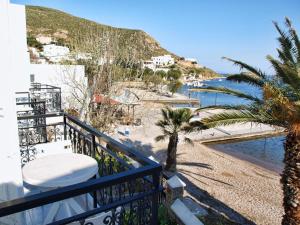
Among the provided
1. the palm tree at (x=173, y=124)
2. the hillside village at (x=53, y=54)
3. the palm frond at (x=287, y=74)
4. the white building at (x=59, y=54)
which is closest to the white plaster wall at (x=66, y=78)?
the hillside village at (x=53, y=54)

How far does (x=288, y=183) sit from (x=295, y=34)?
406cm

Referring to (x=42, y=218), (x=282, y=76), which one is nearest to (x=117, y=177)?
(x=42, y=218)

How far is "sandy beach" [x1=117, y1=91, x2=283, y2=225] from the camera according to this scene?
35.4ft

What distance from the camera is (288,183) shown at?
7133 millimetres

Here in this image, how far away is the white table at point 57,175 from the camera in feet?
7.51

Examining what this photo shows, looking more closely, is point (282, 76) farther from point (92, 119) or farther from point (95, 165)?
point (92, 119)

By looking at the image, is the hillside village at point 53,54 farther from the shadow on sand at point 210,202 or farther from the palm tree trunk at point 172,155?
the shadow on sand at point 210,202

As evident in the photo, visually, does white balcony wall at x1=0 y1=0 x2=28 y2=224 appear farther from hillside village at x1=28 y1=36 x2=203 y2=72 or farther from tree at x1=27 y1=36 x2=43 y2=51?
tree at x1=27 y1=36 x2=43 y2=51

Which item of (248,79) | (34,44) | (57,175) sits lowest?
(57,175)

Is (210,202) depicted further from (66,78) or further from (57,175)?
(66,78)

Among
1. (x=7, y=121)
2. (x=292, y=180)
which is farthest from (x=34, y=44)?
(x=7, y=121)

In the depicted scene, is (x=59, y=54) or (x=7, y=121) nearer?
(x=7, y=121)

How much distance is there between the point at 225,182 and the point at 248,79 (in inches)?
295

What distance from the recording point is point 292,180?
278 inches
